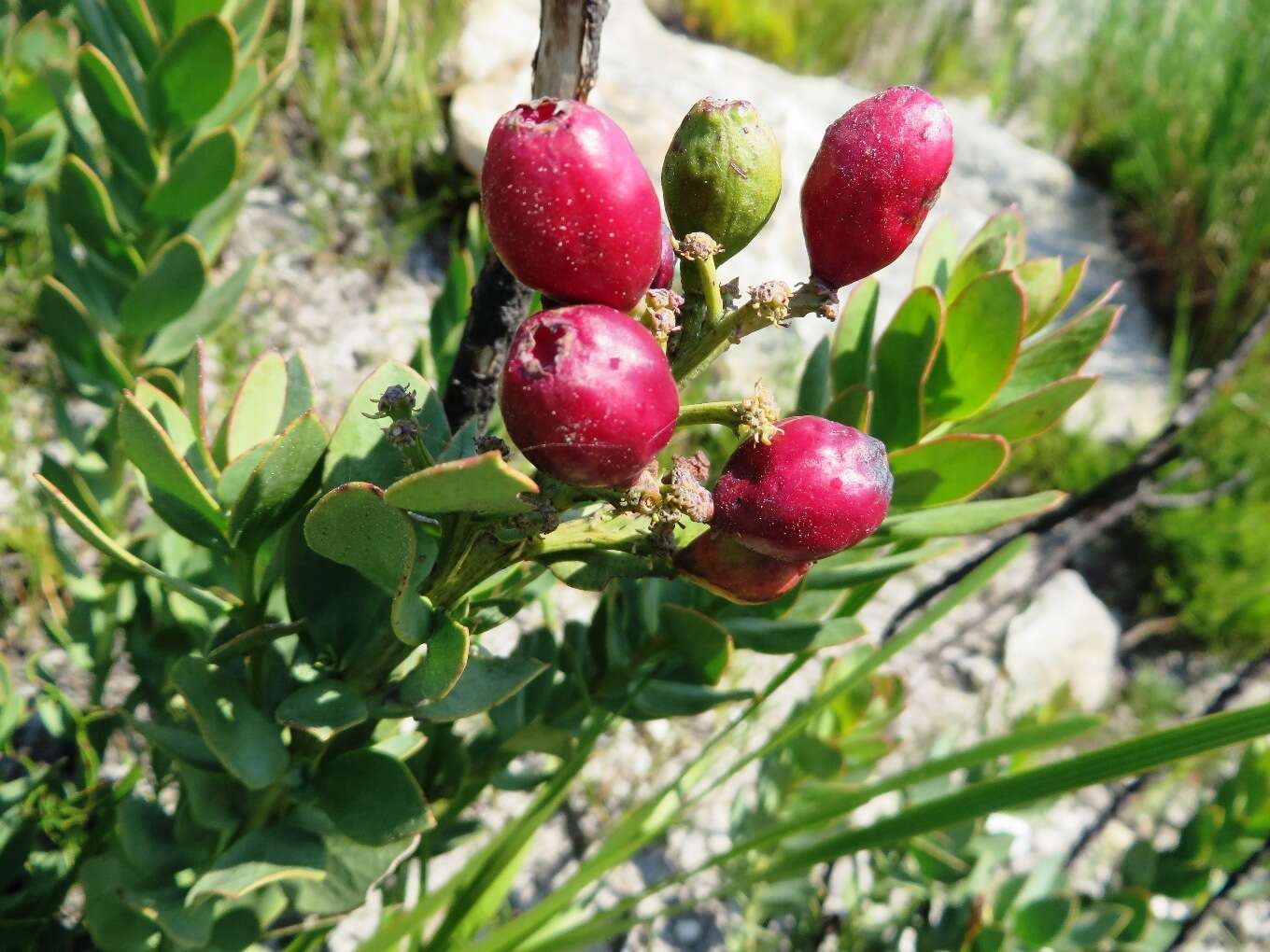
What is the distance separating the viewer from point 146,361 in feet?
4.20

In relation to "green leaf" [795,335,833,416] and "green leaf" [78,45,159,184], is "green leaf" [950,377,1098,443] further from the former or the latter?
"green leaf" [78,45,159,184]

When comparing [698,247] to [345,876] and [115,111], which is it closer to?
[345,876]

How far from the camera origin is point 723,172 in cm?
58

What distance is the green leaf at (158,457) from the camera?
2.06 ft

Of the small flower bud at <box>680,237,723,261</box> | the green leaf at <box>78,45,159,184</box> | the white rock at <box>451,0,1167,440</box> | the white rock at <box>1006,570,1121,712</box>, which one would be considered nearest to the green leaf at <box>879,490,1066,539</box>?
the small flower bud at <box>680,237,723,261</box>

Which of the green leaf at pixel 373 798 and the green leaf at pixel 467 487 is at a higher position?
the green leaf at pixel 467 487

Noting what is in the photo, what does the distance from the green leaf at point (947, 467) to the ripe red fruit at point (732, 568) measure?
0.68 feet

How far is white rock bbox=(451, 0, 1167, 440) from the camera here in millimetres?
3328

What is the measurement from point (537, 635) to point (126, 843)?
44cm

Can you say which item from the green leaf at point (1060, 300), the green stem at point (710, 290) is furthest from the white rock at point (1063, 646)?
the green stem at point (710, 290)

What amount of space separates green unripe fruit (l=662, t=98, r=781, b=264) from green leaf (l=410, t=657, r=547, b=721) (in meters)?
0.31

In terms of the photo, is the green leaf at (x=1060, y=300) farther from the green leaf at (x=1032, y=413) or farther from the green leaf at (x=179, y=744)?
the green leaf at (x=179, y=744)

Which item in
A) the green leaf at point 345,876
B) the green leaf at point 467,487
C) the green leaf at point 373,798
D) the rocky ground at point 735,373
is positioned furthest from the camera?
the rocky ground at point 735,373

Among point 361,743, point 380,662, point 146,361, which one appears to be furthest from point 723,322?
point 146,361
